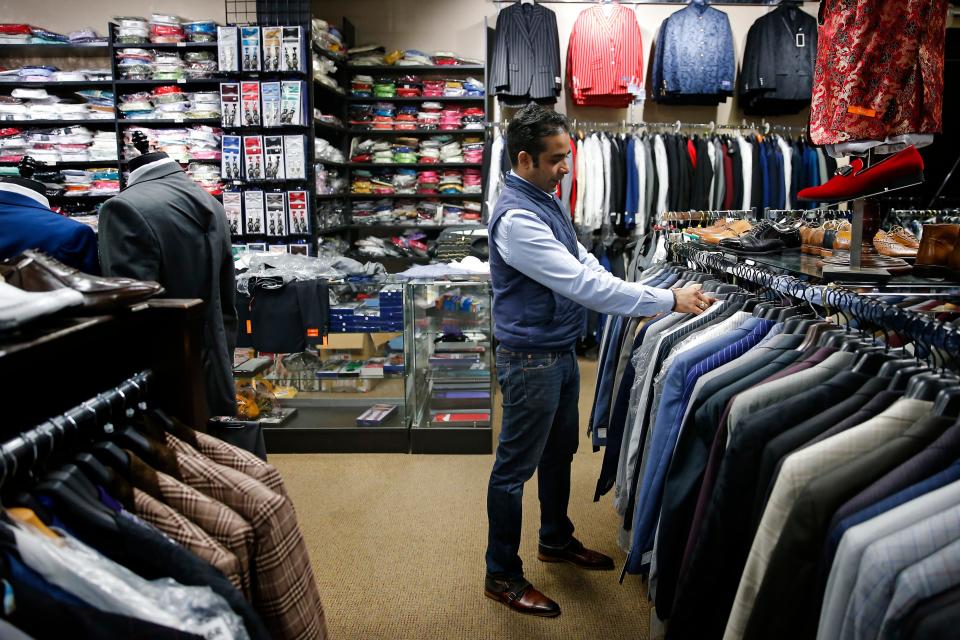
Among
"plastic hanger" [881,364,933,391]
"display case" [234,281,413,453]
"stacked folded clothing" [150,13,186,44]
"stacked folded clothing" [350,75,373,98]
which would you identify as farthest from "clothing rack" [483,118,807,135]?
"plastic hanger" [881,364,933,391]

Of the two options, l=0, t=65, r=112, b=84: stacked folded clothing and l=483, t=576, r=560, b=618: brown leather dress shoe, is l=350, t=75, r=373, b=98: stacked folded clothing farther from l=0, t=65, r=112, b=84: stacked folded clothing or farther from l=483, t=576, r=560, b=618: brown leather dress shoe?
l=483, t=576, r=560, b=618: brown leather dress shoe

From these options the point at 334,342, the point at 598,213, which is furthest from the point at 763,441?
the point at 598,213

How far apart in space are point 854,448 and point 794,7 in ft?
19.7

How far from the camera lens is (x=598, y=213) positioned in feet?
18.9

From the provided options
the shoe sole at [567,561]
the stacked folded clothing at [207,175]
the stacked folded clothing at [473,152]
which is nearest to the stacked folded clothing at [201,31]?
the stacked folded clothing at [207,175]

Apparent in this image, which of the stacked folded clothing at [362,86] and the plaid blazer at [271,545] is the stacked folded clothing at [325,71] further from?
the plaid blazer at [271,545]

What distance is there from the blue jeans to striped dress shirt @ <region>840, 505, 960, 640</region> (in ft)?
4.36

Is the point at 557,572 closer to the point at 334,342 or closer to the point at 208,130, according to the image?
the point at 334,342

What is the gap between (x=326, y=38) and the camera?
18.1ft

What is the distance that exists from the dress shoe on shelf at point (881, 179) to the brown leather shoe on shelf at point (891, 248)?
390 mm

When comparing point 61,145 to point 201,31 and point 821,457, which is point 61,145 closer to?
point 201,31

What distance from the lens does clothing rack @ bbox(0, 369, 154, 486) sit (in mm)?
853

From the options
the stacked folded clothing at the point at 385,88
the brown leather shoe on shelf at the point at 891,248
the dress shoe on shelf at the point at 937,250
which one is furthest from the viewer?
the stacked folded clothing at the point at 385,88

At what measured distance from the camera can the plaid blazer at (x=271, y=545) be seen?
3.40 ft
